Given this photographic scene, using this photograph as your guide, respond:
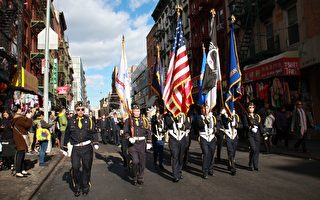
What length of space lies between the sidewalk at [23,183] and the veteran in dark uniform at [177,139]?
11.2 feet

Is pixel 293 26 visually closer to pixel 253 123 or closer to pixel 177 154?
pixel 253 123

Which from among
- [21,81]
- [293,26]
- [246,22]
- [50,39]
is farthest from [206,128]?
[246,22]

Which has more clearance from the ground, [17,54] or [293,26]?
[293,26]

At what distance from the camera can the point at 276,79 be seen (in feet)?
56.7

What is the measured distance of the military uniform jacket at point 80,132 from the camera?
7184mm

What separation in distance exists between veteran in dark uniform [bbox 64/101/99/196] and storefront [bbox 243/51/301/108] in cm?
1179

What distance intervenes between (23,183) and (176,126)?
4179 mm

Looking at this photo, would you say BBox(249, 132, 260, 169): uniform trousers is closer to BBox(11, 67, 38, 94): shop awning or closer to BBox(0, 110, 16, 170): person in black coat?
BBox(0, 110, 16, 170): person in black coat

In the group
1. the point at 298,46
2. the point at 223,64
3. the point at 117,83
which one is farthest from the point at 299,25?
the point at 117,83

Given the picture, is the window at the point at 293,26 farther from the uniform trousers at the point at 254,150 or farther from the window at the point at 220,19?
the uniform trousers at the point at 254,150

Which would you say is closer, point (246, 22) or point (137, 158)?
point (137, 158)

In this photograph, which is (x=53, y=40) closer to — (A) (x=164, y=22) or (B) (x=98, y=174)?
(B) (x=98, y=174)

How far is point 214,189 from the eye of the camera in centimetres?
707

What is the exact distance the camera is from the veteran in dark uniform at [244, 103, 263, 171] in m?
9.27
